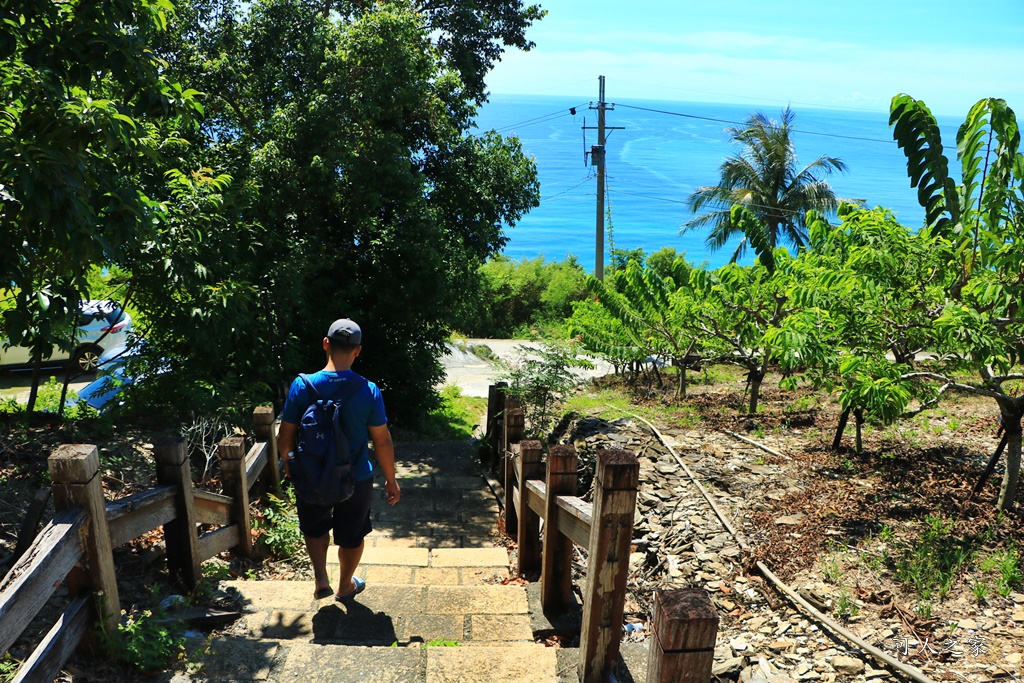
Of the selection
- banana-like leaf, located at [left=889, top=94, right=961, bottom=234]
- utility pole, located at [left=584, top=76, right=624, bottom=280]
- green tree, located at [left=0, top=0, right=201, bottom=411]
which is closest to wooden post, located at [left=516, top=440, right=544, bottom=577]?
green tree, located at [left=0, top=0, right=201, bottom=411]

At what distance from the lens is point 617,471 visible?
3.40 metres

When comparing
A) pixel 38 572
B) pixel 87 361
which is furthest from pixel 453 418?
pixel 38 572

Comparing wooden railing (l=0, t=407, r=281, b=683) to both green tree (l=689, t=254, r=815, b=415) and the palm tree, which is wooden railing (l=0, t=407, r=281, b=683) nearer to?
green tree (l=689, t=254, r=815, b=415)

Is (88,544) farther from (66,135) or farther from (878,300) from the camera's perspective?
(878,300)

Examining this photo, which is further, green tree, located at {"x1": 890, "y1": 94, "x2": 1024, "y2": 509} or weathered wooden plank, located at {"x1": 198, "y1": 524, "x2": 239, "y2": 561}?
green tree, located at {"x1": 890, "y1": 94, "x2": 1024, "y2": 509}

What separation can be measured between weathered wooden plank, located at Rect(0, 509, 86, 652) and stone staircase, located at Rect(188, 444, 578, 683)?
876 millimetres

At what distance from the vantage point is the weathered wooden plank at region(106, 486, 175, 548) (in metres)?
3.65

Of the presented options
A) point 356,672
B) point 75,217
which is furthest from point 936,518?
point 75,217

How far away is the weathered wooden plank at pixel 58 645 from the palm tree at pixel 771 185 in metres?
28.9

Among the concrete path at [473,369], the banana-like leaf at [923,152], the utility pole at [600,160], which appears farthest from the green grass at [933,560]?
the utility pole at [600,160]

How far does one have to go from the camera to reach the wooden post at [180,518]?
416 cm

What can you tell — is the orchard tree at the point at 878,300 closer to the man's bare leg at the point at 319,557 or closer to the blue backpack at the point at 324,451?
the blue backpack at the point at 324,451

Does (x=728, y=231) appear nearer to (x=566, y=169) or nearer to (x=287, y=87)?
(x=287, y=87)

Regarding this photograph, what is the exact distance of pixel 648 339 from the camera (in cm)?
1155
